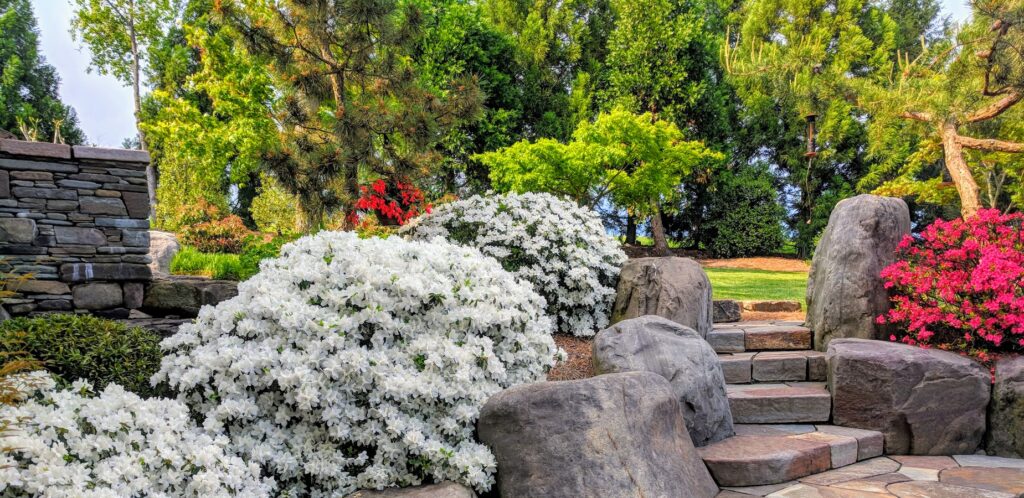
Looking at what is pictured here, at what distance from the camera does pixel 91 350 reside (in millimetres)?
3006

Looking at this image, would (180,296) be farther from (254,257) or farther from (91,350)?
(91,350)

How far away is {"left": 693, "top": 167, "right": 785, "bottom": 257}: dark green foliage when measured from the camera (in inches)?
593

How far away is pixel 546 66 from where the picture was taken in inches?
655

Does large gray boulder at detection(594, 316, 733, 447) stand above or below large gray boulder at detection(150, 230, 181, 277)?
below

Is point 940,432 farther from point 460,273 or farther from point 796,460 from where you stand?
point 460,273

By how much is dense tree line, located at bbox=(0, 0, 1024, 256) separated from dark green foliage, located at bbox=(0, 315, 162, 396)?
2.85 metres

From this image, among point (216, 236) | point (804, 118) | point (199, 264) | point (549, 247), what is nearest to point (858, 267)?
point (549, 247)

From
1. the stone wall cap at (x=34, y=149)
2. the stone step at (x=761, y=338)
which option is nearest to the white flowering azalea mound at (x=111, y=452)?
the stone wall cap at (x=34, y=149)

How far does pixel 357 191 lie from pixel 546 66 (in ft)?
37.9

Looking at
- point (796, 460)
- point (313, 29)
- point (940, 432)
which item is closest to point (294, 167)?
point (313, 29)

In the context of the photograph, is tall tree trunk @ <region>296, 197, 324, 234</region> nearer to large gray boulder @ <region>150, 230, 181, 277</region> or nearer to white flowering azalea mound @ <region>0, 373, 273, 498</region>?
large gray boulder @ <region>150, 230, 181, 277</region>

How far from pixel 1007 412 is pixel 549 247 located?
3.50 m

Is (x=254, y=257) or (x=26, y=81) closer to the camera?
→ (x=254, y=257)

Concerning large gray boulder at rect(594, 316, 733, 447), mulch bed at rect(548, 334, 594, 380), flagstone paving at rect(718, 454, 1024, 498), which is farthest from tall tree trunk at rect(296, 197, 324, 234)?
flagstone paving at rect(718, 454, 1024, 498)
